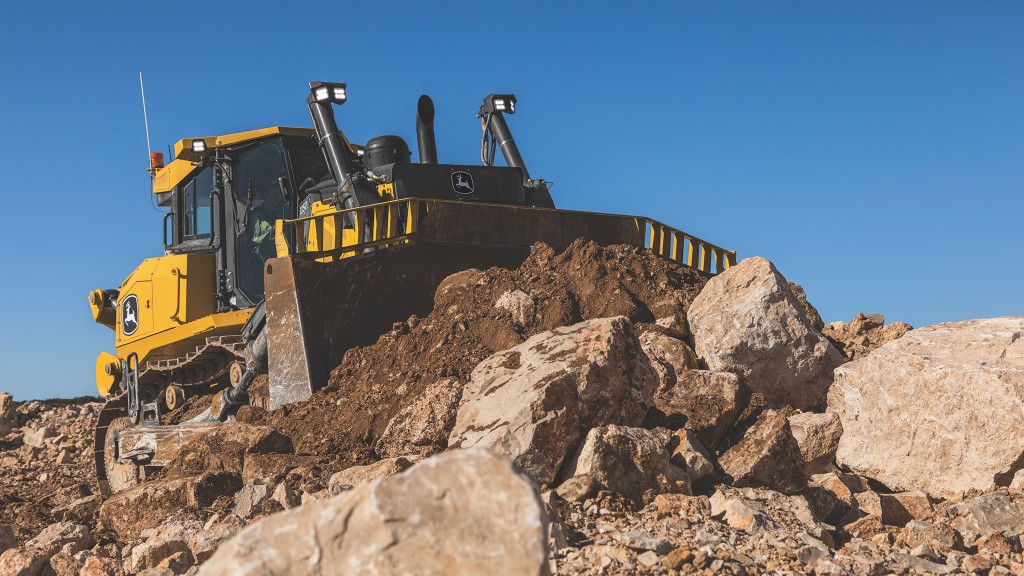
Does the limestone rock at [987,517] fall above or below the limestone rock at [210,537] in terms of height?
below

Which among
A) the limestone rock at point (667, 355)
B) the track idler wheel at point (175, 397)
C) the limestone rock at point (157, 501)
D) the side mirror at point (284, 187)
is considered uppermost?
the side mirror at point (284, 187)

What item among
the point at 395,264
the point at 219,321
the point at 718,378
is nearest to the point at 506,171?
the point at 395,264

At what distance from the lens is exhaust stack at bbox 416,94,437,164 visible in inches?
403

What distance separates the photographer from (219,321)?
10203 mm

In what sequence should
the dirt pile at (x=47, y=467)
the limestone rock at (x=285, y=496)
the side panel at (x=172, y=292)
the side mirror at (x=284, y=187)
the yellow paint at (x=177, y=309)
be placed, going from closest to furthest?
1. the limestone rock at (x=285, y=496)
2. the dirt pile at (x=47, y=467)
3. the side mirror at (x=284, y=187)
4. the yellow paint at (x=177, y=309)
5. the side panel at (x=172, y=292)

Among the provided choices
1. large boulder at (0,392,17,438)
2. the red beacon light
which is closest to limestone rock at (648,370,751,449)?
the red beacon light

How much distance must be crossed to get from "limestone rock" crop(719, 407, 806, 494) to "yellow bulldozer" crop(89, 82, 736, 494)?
3.08 m

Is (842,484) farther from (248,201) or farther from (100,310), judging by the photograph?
(100,310)

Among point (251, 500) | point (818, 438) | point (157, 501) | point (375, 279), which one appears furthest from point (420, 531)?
point (375, 279)

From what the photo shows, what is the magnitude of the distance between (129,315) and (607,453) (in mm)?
7627

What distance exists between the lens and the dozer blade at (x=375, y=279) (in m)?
7.69

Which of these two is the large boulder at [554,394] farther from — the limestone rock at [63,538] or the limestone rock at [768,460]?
the limestone rock at [63,538]

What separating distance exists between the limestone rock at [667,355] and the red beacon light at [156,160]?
21.4ft

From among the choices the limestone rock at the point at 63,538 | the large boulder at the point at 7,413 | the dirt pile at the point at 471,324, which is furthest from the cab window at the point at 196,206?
the large boulder at the point at 7,413
